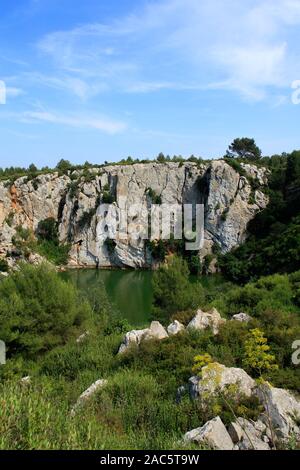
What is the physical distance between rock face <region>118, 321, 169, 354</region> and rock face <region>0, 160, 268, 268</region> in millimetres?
42142

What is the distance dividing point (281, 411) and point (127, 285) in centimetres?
3894

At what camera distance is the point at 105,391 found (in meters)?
10.2

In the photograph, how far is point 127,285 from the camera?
154 feet

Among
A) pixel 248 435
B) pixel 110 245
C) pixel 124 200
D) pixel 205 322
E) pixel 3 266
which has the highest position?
pixel 124 200

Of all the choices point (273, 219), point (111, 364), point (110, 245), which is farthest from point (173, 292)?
point (110, 245)

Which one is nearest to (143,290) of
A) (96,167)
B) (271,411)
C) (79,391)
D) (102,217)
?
(102,217)

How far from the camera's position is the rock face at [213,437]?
22.9ft

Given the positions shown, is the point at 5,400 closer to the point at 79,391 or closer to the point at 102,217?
the point at 79,391

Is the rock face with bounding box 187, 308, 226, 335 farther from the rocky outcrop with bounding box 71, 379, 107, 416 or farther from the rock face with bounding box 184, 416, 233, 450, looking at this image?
the rock face with bounding box 184, 416, 233, 450

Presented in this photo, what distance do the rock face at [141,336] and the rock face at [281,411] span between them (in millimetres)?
5614

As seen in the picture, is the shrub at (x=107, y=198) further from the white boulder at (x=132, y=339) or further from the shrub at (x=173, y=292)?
the white boulder at (x=132, y=339)

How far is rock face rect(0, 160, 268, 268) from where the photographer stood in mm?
57062

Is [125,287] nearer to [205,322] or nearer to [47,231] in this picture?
[47,231]
